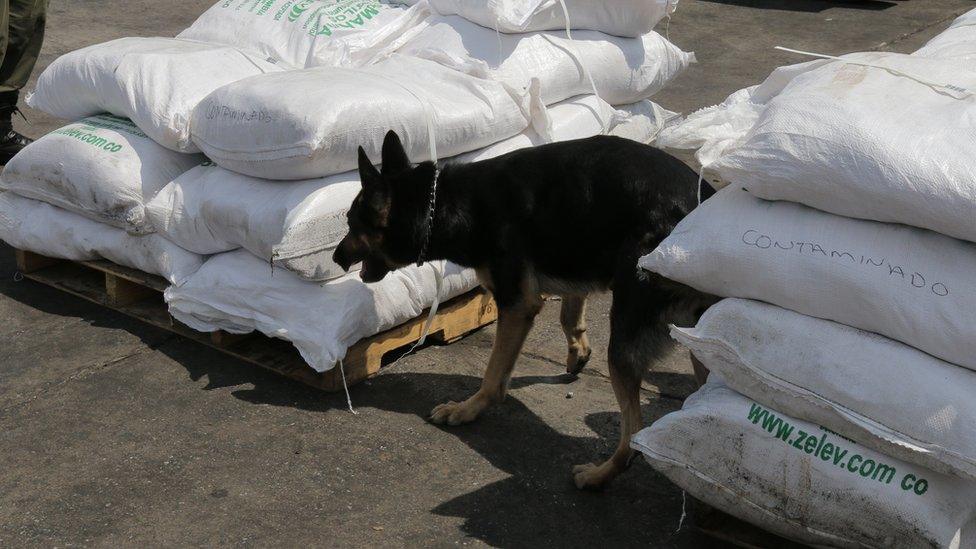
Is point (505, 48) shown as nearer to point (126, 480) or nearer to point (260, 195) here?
point (260, 195)

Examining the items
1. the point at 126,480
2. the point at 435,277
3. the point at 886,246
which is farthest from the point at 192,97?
the point at 886,246

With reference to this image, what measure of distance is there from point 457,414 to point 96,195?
2000mm

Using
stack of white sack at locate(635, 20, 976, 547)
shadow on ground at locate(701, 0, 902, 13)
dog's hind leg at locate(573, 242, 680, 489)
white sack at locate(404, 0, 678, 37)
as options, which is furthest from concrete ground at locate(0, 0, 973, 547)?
shadow on ground at locate(701, 0, 902, 13)

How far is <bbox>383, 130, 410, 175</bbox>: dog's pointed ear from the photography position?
398 cm

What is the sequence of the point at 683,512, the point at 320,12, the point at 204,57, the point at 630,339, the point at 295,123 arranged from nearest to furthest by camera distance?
the point at 683,512 → the point at 630,339 → the point at 295,123 → the point at 204,57 → the point at 320,12

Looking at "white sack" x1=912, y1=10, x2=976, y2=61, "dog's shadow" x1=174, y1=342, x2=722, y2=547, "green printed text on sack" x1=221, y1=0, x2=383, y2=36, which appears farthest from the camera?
"green printed text on sack" x1=221, y1=0, x2=383, y2=36

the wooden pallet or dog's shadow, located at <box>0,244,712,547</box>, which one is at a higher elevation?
the wooden pallet

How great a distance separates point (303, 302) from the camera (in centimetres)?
429

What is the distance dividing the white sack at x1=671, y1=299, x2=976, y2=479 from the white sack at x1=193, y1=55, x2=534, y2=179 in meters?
1.73

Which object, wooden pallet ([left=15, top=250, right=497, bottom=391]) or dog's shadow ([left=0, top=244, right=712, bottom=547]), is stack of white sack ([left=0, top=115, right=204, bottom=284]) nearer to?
wooden pallet ([left=15, top=250, right=497, bottom=391])

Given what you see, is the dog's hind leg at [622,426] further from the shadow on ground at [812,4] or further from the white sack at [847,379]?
the shadow on ground at [812,4]

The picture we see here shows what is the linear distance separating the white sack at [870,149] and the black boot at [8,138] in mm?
4991

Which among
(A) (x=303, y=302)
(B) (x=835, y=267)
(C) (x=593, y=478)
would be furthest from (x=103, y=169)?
(B) (x=835, y=267)

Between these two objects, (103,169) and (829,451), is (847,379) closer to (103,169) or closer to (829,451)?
(829,451)
